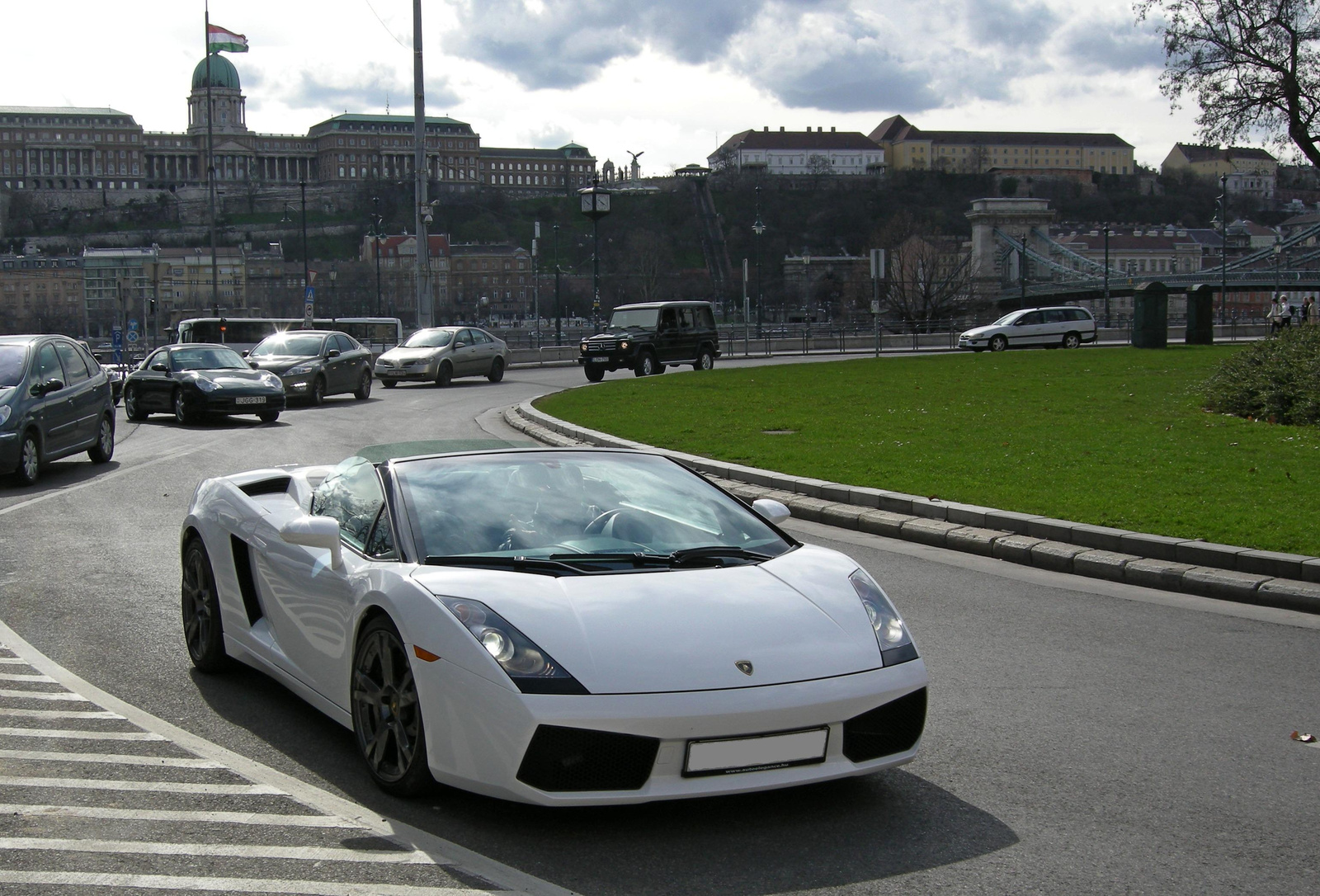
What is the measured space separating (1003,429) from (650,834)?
13170mm

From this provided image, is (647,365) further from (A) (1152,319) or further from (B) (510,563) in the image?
(B) (510,563)

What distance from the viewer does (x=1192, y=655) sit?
628 centimetres

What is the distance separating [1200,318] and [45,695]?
4133 cm

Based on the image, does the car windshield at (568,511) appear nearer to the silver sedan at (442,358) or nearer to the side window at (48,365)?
the side window at (48,365)

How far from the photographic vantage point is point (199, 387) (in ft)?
69.3

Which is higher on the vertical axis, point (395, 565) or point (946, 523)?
point (395, 565)

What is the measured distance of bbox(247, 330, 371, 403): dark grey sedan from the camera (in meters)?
25.9

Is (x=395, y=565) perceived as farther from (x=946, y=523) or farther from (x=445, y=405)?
(x=445, y=405)

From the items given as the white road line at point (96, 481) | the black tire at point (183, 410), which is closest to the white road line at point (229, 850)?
the white road line at point (96, 481)

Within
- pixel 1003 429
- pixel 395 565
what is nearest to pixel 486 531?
pixel 395 565

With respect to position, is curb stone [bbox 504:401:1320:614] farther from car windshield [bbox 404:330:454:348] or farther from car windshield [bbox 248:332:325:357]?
car windshield [bbox 404:330:454:348]

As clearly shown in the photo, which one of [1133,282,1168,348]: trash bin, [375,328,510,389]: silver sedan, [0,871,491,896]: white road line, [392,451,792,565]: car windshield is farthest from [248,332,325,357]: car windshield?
[1133,282,1168,348]: trash bin

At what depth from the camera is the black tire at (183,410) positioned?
2131 centimetres

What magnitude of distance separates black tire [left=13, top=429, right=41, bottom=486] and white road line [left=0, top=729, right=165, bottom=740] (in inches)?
362
